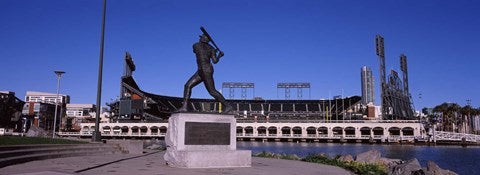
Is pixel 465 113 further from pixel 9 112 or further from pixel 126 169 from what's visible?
pixel 126 169

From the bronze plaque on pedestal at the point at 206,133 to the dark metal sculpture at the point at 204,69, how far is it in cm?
102

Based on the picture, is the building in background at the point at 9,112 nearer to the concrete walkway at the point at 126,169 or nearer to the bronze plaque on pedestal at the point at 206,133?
the concrete walkway at the point at 126,169

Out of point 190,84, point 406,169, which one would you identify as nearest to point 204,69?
point 190,84

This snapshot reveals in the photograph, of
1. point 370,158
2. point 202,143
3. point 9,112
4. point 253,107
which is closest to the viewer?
point 202,143

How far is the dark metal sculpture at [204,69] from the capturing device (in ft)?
51.4

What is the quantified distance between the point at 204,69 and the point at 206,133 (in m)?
2.60

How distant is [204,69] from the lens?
1561 cm

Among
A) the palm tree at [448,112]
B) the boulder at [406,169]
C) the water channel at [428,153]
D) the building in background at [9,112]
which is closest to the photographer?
the boulder at [406,169]

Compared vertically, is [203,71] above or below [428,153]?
above

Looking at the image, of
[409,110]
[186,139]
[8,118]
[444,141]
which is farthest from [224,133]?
[409,110]

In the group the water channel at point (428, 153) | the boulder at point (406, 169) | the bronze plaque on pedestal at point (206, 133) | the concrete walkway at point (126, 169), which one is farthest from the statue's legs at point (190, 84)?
the water channel at point (428, 153)

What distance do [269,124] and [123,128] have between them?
56.3 m

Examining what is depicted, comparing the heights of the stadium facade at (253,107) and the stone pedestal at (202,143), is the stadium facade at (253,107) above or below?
above

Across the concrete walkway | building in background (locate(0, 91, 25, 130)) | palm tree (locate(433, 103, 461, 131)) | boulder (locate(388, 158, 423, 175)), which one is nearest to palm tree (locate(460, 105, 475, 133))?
palm tree (locate(433, 103, 461, 131))
